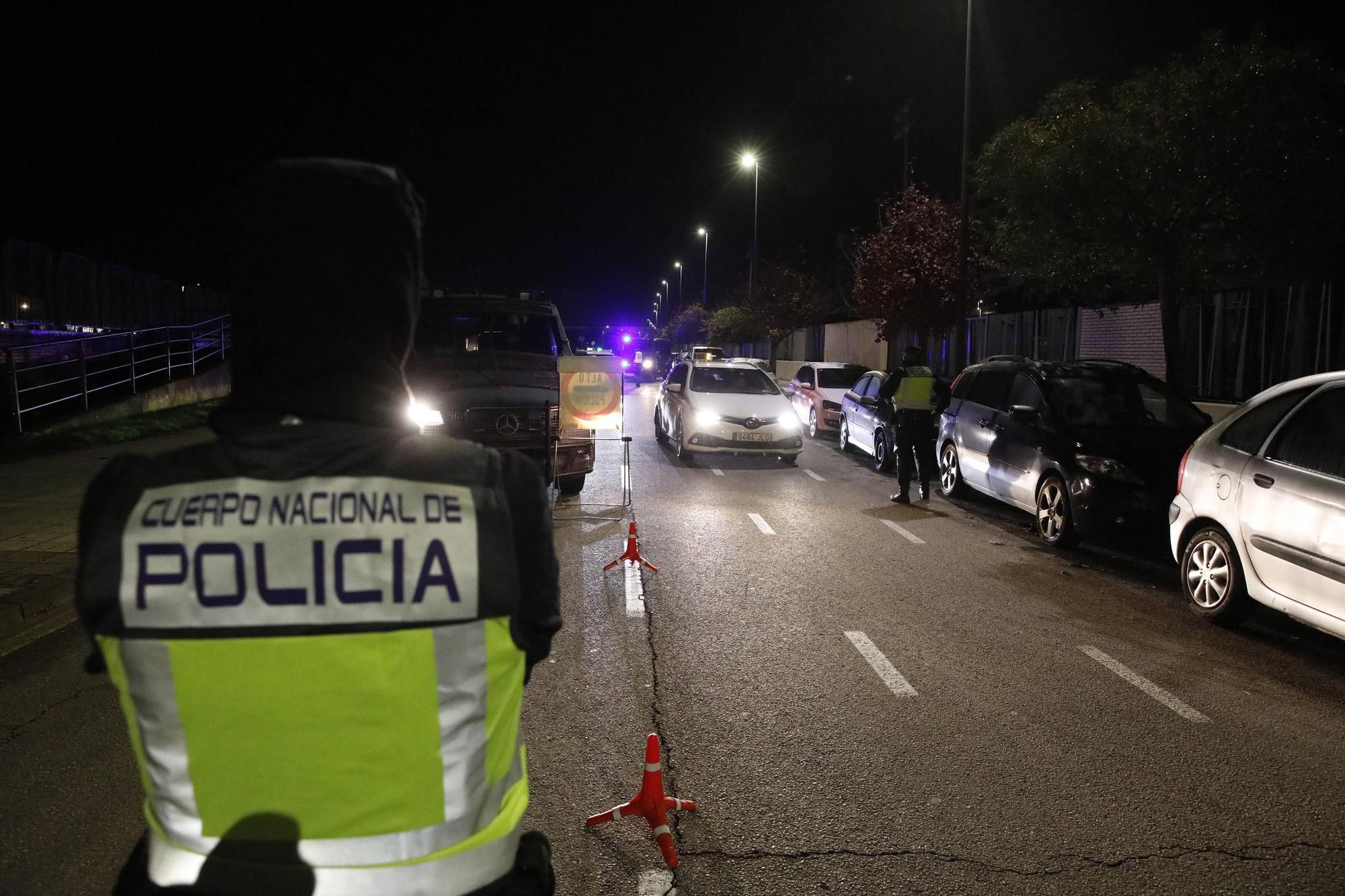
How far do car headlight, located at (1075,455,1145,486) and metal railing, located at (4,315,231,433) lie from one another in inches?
377

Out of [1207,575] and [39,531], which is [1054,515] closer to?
[1207,575]

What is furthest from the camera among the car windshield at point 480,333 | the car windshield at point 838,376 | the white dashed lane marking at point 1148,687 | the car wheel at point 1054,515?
the car windshield at point 838,376

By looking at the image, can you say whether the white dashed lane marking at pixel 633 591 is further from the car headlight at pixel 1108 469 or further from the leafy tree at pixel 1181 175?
the leafy tree at pixel 1181 175

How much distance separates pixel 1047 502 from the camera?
31.6 ft

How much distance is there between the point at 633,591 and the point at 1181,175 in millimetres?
12463

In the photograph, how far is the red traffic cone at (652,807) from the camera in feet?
11.3

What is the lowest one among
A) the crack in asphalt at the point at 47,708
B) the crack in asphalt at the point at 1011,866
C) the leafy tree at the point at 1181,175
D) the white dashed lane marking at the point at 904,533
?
the white dashed lane marking at the point at 904,533

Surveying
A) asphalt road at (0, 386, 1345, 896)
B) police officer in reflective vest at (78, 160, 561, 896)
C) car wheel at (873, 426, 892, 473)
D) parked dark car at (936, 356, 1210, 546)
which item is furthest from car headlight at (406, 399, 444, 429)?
police officer in reflective vest at (78, 160, 561, 896)

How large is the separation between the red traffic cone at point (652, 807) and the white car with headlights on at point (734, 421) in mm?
11491

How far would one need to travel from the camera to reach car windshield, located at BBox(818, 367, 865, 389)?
2097cm

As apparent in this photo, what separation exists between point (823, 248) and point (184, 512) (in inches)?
2463

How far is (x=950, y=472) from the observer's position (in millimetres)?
12531

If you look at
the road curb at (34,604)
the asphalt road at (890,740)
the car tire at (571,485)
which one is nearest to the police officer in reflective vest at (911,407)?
the asphalt road at (890,740)

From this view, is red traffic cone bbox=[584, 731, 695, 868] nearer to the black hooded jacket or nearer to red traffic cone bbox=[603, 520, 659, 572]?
the black hooded jacket
